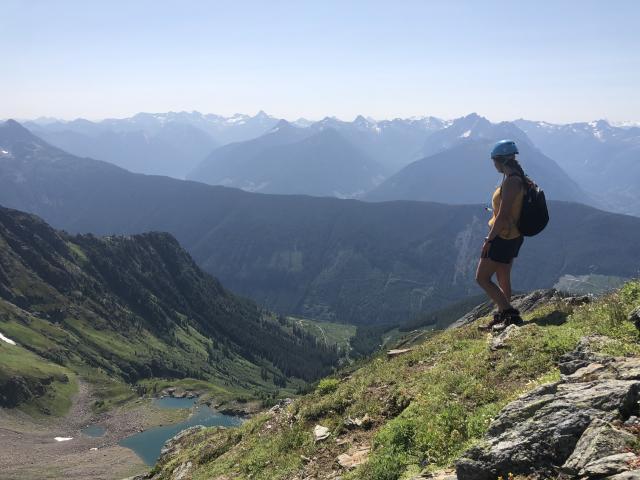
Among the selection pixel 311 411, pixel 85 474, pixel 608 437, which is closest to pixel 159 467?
pixel 311 411

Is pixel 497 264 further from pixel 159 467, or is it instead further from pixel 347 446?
pixel 159 467

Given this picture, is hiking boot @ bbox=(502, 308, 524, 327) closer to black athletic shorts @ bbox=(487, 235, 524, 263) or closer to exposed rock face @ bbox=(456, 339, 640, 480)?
black athletic shorts @ bbox=(487, 235, 524, 263)

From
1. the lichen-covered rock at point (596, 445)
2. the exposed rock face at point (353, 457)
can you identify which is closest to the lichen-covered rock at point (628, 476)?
the lichen-covered rock at point (596, 445)

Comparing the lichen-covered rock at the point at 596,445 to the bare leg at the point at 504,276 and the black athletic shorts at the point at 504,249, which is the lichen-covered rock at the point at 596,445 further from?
the bare leg at the point at 504,276

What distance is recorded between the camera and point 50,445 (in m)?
188

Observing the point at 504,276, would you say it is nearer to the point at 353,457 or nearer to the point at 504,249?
the point at 504,249

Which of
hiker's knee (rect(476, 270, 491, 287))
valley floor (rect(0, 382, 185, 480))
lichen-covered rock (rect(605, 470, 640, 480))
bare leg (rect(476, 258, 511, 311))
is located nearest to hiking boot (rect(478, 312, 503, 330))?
bare leg (rect(476, 258, 511, 311))

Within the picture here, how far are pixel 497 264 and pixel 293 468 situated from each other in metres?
9.93

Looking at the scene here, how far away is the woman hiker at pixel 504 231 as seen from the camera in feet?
58.2

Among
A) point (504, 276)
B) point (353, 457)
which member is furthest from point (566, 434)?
point (504, 276)

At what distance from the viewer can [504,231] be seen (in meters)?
18.3

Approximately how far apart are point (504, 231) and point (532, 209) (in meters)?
1.19

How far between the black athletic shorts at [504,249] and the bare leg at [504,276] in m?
0.27

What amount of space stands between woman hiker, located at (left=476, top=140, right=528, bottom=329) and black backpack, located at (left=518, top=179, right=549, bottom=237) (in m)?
0.17
